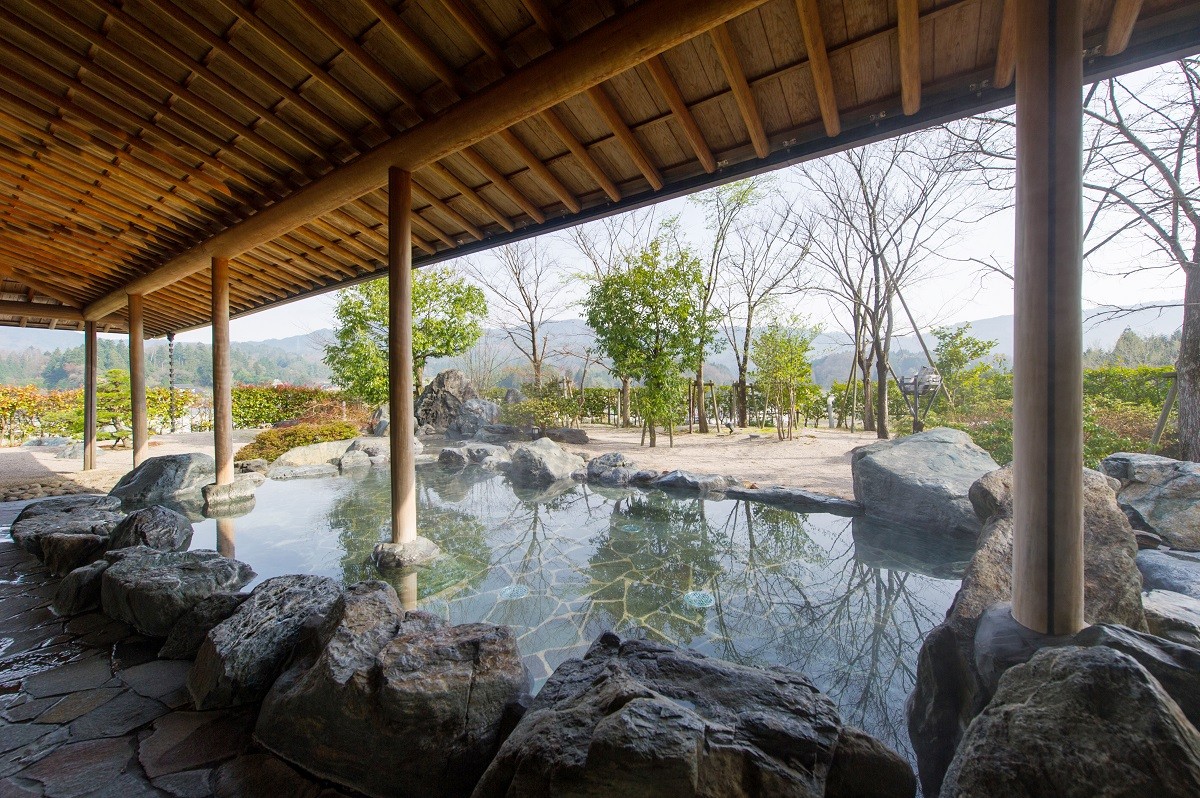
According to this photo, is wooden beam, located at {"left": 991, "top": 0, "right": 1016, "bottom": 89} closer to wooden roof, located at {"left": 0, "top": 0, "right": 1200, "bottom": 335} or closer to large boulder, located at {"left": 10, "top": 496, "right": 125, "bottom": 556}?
wooden roof, located at {"left": 0, "top": 0, "right": 1200, "bottom": 335}

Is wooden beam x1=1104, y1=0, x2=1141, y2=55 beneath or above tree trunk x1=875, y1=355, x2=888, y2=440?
above

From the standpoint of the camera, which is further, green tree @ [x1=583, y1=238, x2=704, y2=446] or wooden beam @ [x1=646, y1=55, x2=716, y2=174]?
green tree @ [x1=583, y1=238, x2=704, y2=446]

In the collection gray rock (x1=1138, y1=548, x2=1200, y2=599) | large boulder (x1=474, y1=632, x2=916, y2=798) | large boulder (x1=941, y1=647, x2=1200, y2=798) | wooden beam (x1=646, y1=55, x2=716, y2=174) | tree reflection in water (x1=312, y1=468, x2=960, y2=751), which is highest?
wooden beam (x1=646, y1=55, x2=716, y2=174)

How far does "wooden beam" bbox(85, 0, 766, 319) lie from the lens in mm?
2412

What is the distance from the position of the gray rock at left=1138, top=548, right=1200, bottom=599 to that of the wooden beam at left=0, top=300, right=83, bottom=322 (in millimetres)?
15980

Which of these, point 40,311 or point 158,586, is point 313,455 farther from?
point 158,586

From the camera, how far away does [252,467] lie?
9.49 metres

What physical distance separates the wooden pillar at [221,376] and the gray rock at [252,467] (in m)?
2.44

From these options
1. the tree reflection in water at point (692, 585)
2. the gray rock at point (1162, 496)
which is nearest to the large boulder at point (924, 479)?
the tree reflection in water at point (692, 585)

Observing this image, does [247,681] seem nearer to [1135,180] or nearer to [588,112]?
[588,112]

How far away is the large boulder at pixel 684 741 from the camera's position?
1.28 m

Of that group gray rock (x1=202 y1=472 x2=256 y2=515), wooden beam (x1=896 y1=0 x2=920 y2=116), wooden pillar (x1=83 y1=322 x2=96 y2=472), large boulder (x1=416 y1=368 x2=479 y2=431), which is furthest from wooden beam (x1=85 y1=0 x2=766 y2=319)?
large boulder (x1=416 y1=368 x2=479 y2=431)

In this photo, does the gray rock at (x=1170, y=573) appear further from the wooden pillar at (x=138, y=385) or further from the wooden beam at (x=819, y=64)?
the wooden pillar at (x=138, y=385)

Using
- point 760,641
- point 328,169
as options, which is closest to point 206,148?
point 328,169
